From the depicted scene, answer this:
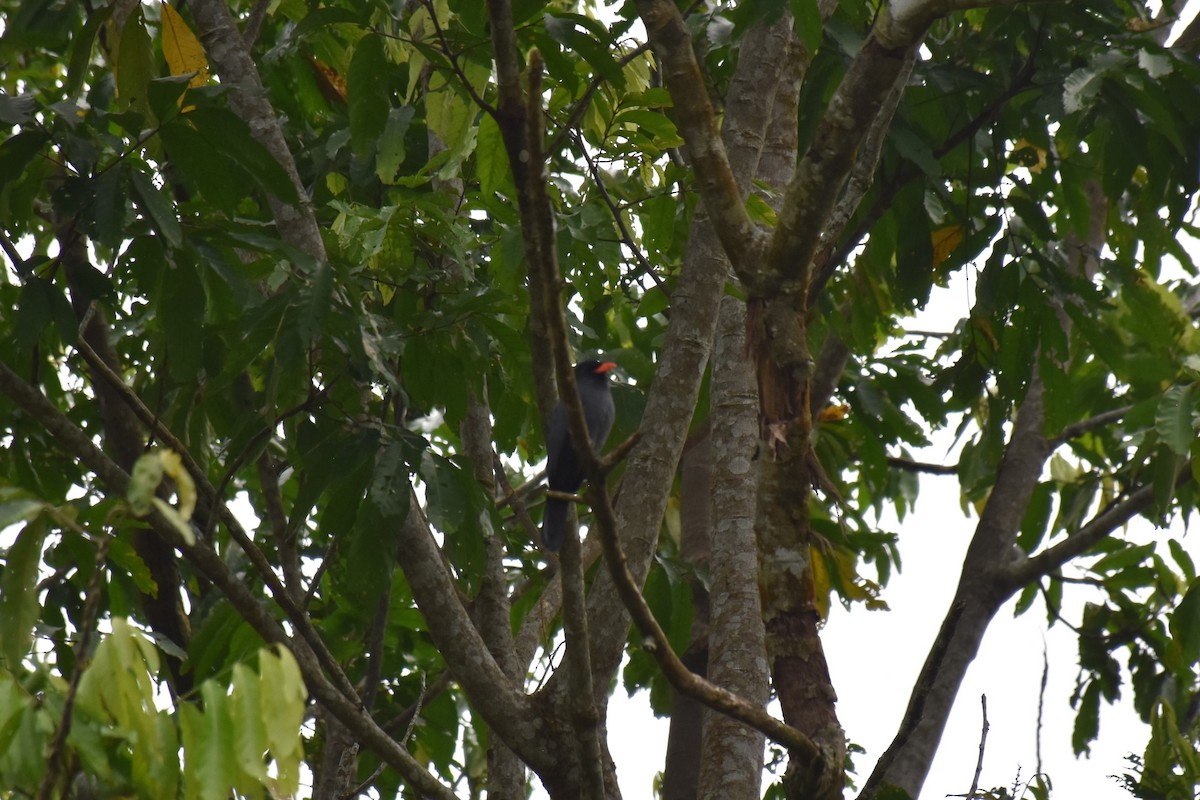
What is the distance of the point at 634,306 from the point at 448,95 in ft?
5.93

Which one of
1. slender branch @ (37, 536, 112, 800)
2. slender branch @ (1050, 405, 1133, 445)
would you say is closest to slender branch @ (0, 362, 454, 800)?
slender branch @ (37, 536, 112, 800)

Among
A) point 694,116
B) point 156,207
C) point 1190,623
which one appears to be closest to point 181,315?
point 156,207

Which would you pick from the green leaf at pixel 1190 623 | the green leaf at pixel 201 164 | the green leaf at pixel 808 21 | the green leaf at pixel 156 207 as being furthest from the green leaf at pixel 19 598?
the green leaf at pixel 1190 623

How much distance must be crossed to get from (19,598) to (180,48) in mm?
1864

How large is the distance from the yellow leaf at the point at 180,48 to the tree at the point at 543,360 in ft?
0.04

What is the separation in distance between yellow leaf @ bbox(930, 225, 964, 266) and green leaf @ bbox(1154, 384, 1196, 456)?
0.95m

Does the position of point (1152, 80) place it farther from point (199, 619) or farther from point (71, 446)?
point (199, 619)

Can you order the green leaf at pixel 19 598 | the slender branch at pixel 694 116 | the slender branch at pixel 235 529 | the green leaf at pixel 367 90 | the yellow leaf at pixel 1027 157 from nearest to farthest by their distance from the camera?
the green leaf at pixel 19 598 < the slender branch at pixel 694 116 < the slender branch at pixel 235 529 < the green leaf at pixel 367 90 < the yellow leaf at pixel 1027 157

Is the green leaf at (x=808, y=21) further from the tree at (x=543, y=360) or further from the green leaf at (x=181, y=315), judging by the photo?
the green leaf at (x=181, y=315)

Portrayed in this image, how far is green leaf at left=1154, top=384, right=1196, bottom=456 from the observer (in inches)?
131

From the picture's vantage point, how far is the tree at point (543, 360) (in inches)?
87.7

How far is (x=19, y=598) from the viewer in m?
2.06

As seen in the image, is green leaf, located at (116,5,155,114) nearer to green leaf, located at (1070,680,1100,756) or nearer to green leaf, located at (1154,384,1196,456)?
green leaf, located at (1154,384,1196,456)

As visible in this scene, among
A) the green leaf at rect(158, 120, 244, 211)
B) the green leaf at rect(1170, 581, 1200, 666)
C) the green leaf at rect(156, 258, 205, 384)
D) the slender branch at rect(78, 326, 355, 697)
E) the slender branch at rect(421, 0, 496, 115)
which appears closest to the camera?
the slender branch at rect(421, 0, 496, 115)
